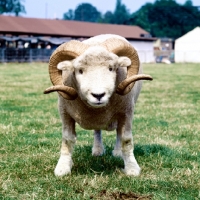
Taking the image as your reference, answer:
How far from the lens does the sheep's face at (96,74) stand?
4.61 meters

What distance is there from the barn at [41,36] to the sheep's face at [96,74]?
4107 centimetres

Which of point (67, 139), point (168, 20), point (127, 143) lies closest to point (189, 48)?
point (168, 20)

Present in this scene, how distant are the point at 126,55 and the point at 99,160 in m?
1.60

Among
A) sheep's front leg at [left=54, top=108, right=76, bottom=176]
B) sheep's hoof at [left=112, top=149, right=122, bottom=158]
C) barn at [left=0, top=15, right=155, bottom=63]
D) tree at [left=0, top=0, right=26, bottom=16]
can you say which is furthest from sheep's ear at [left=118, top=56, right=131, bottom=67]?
tree at [left=0, top=0, right=26, bottom=16]

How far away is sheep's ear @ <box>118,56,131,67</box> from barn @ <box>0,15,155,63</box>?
4093cm

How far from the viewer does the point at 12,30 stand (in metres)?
49.3

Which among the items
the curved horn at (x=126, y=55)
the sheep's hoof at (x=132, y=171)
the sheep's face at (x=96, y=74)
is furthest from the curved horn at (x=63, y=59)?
the sheep's hoof at (x=132, y=171)

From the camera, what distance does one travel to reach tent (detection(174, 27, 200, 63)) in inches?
2670

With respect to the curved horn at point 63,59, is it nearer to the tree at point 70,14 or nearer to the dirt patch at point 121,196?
the dirt patch at point 121,196

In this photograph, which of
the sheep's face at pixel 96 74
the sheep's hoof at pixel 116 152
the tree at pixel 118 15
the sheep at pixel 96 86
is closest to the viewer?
the sheep's face at pixel 96 74

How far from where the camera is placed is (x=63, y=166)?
18.0 ft

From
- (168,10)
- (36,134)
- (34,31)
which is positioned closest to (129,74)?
(36,134)

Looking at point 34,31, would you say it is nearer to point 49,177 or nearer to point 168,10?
point 49,177

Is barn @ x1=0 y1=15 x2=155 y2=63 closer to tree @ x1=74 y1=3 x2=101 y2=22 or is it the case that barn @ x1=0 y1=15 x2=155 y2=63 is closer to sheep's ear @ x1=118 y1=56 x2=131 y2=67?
sheep's ear @ x1=118 y1=56 x2=131 y2=67
